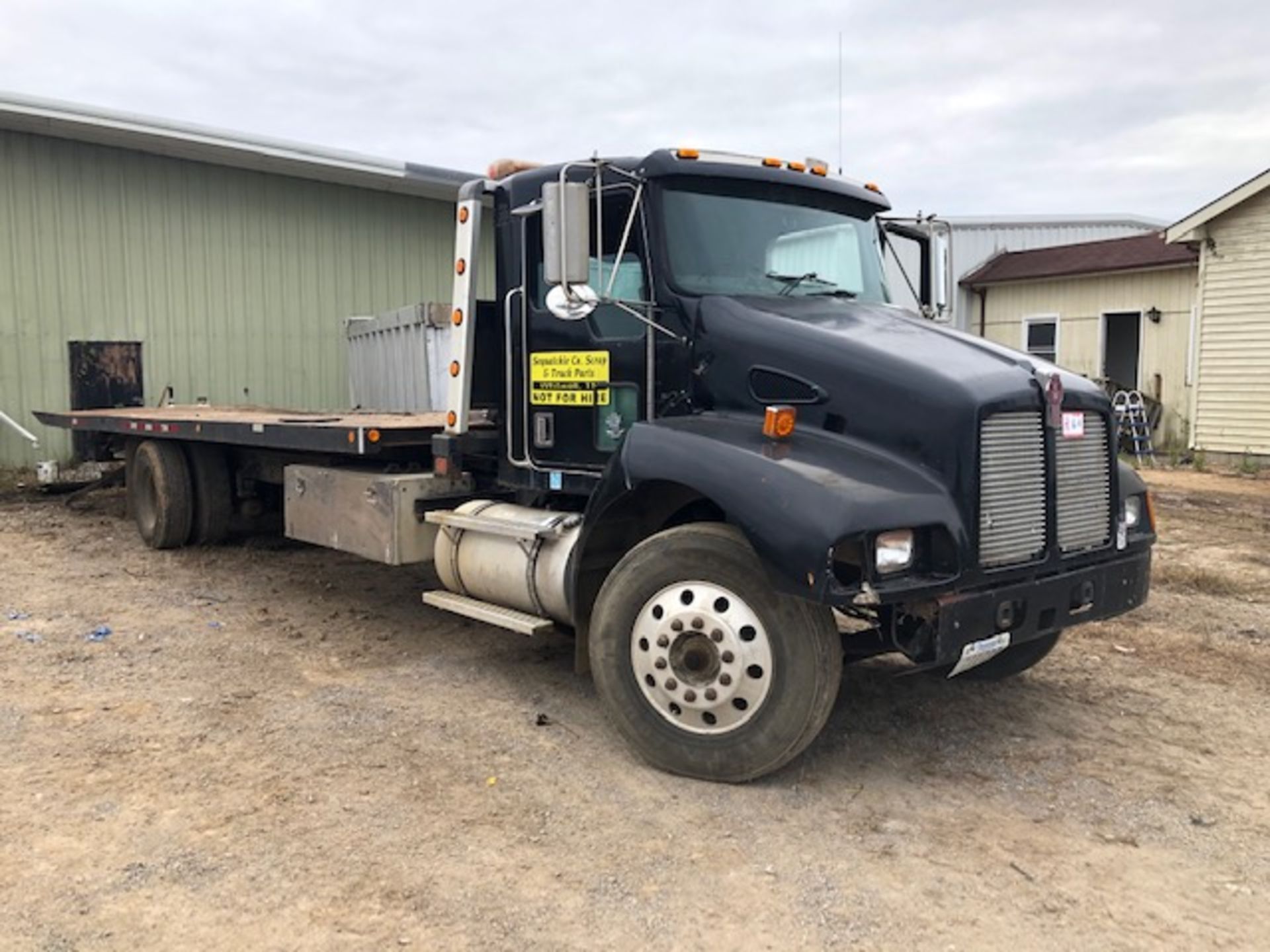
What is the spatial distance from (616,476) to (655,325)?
769 millimetres

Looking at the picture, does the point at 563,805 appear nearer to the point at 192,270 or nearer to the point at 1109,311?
the point at 192,270

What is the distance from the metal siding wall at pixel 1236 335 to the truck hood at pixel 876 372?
12.8 m

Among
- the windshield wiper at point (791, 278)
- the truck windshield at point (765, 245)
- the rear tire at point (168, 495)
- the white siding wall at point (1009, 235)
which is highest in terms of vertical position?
the white siding wall at point (1009, 235)

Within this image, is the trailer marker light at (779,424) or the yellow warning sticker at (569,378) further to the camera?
the yellow warning sticker at (569,378)

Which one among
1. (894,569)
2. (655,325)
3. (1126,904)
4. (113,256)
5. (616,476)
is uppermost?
(113,256)

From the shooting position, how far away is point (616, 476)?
14.5ft

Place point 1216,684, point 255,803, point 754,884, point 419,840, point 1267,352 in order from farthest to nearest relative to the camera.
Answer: point 1267,352 < point 1216,684 < point 255,803 < point 419,840 < point 754,884

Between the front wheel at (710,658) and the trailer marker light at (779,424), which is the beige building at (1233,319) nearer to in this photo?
the trailer marker light at (779,424)

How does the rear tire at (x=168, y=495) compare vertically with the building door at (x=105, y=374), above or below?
below

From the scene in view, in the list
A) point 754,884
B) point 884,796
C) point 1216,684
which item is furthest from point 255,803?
point 1216,684

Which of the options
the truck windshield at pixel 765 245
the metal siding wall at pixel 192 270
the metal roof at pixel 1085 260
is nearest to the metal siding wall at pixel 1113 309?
the metal roof at pixel 1085 260

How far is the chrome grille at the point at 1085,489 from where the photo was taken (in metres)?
4.17

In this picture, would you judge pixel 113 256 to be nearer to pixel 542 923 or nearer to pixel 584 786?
pixel 584 786

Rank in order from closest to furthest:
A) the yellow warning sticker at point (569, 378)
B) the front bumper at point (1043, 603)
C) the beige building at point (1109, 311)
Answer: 1. the front bumper at point (1043, 603)
2. the yellow warning sticker at point (569, 378)
3. the beige building at point (1109, 311)
